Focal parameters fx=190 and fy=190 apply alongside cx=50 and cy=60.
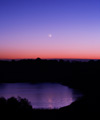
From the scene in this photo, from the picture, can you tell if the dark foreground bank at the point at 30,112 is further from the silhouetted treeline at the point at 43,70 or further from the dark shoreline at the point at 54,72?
the silhouetted treeline at the point at 43,70

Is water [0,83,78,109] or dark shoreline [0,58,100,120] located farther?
dark shoreline [0,58,100,120]

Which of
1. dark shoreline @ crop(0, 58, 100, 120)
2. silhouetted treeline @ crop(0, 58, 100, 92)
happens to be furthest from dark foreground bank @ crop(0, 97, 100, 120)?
silhouetted treeline @ crop(0, 58, 100, 92)

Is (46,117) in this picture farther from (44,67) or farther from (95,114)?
(44,67)

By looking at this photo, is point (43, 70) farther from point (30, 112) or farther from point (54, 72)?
point (30, 112)

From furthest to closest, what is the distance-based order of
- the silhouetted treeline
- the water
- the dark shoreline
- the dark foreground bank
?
the silhouetted treeline → the dark shoreline → the water → the dark foreground bank

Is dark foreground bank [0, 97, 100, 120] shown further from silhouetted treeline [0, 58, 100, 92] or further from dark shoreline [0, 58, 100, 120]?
silhouetted treeline [0, 58, 100, 92]

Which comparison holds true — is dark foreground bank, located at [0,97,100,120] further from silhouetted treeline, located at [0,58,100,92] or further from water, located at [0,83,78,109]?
silhouetted treeline, located at [0,58,100,92]

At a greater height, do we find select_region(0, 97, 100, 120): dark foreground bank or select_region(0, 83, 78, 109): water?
select_region(0, 97, 100, 120): dark foreground bank

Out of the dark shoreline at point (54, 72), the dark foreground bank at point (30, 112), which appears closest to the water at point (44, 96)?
the dark foreground bank at point (30, 112)

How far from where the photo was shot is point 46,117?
16969 millimetres

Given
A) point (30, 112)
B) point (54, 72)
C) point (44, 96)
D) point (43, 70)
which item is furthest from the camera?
point (43, 70)

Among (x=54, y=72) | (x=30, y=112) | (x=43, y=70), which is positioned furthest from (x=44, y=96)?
(x=43, y=70)

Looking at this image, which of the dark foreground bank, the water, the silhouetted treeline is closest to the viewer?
the dark foreground bank

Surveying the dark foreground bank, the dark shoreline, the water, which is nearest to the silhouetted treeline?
the dark shoreline
